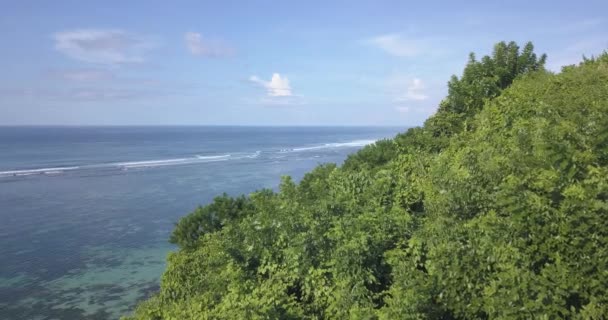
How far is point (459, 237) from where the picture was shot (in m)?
8.15

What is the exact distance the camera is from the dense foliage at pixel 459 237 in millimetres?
6883

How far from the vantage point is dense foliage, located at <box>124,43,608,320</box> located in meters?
6.88

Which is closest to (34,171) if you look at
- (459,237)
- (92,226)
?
(92,226)

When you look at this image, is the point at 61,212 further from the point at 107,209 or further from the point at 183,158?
the point at 183,158

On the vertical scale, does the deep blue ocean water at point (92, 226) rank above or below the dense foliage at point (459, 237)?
below

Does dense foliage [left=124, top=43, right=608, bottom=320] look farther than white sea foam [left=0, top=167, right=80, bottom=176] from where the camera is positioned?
No

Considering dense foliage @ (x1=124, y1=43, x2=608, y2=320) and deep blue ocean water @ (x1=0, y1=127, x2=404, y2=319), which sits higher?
dense foliage @ (x1=124, y1=43, x2=608, y2=320)

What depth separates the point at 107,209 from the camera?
151ft

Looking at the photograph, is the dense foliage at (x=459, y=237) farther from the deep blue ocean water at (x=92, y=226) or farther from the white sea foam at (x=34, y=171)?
the white sea foam at (x=34, y=171)

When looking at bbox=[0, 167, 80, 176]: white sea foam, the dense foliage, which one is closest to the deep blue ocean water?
bbox=[0, 167, 80, 176]: white sea foam

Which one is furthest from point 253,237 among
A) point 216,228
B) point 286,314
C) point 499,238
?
point 216,228

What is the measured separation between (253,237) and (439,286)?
564cm

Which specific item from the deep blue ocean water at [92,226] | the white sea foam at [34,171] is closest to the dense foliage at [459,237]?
the deep blue ocean water at [92,226]

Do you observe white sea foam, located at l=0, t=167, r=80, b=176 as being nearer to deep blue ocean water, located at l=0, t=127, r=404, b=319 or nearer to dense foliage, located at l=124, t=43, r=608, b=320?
deep blue ocean water, located at l=0, t=127, r=404, b=319
